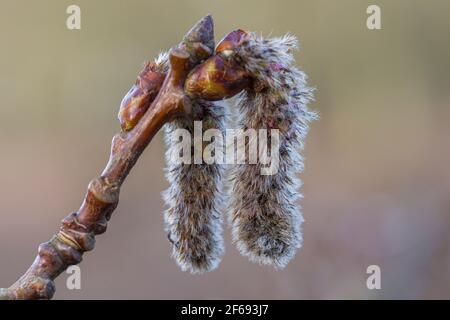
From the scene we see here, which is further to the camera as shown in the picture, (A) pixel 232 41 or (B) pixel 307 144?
(B) pixel 307 144

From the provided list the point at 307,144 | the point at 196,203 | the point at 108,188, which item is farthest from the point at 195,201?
the point at 307,144

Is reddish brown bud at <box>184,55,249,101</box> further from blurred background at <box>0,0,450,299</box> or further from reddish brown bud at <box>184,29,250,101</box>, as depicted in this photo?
blurred background at <box>0,0,450,299</box>

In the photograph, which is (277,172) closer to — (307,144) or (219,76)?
(219,76)

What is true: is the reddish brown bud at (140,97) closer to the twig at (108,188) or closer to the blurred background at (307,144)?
the twig at (108,188)

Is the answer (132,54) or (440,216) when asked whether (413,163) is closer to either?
(440,216)

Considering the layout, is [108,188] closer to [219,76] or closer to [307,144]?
[219,76]

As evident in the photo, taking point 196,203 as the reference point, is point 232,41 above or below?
above
